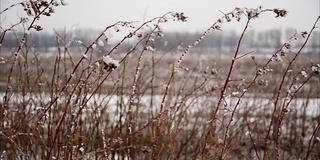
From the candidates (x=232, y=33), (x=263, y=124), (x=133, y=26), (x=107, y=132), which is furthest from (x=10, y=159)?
(x=232, y=33)

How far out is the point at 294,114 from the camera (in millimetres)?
5473

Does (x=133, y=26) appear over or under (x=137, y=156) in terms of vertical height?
over

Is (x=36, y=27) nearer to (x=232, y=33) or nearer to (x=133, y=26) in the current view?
(x=133, y=26)

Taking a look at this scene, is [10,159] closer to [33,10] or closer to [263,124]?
[33,10]

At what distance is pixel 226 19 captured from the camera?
1.83 metres

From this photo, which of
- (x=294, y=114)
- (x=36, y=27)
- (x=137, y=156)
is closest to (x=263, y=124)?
(x=294, y=114)

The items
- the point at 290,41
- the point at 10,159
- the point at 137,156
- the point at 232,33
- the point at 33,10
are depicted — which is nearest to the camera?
the point at 33,10

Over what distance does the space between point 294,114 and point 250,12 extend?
429 cm

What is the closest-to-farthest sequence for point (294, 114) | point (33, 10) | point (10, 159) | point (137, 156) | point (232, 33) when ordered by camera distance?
point (33, 10), point (10, 159), point (137, 156), point (294, 114), point (232, 33)

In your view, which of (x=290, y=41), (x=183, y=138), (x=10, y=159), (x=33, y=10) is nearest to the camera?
(x=33, y=10)

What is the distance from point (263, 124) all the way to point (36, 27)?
14.7 ft

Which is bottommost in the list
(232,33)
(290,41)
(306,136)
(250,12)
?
(306,136)

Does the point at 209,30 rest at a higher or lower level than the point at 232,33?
lower

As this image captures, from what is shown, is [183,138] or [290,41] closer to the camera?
[290,41]
